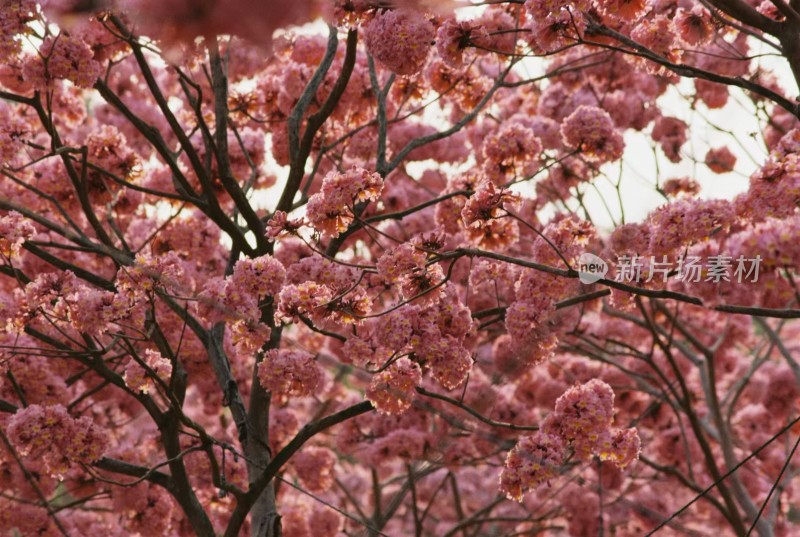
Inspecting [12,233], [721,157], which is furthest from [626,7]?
[721,157]

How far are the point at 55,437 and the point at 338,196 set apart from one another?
1812 millimetres

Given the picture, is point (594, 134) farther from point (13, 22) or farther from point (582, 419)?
point (13, 22)

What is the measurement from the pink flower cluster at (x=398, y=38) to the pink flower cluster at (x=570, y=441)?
1.61 metres

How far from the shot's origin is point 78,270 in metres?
4.23

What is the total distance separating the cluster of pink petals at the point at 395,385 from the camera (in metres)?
3.50

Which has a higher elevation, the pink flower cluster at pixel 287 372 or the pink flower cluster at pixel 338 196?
the pink flower cluster at pixel 338 196

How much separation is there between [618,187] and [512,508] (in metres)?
5.86

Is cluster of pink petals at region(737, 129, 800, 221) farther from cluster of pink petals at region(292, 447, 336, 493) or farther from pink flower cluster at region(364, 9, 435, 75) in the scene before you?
cluster of pink petals at region(292, 447, 336, 493)

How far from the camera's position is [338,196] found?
311 cm

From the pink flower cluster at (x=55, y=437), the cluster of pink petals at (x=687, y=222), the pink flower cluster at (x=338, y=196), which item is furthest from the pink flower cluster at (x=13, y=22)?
the cluster of pink petals at (x=687, y=222)

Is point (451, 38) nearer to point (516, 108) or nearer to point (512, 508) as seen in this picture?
point (516, 108)

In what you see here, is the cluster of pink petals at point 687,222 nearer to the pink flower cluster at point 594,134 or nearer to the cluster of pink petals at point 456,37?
the cluster of pink petals at point 456,37

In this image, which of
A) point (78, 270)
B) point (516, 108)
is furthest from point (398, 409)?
point (516, 108)

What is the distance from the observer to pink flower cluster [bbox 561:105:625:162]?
14.9ft
